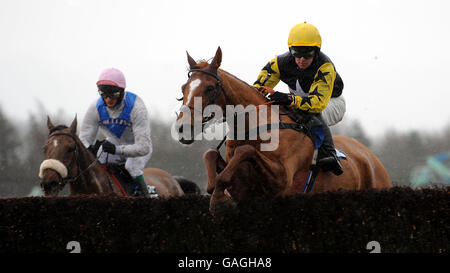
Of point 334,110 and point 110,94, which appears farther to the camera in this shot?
point 110,94

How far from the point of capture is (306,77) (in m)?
5.48

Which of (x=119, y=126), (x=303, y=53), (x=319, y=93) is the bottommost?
(x=319, y=93)

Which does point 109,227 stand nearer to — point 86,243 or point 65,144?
point 86,243

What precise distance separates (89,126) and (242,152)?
127 inches

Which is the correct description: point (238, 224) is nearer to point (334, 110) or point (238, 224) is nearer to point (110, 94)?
point (334, 110)

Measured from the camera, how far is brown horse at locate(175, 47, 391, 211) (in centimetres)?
435

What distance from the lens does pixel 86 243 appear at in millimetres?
5367

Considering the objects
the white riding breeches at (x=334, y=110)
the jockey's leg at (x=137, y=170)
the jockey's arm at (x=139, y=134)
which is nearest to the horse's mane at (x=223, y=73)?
the white riding breeches at (x=334, y=110)

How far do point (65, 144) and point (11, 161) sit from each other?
1344 centimetres

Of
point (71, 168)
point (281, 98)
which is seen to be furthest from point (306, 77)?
point (71, 168)

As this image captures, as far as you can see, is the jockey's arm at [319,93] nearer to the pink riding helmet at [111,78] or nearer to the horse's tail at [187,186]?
the pink riding helmet at [111,78]

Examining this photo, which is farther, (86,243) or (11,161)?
(11,161)

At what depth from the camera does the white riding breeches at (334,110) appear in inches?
229
